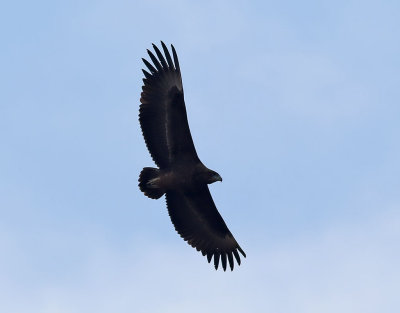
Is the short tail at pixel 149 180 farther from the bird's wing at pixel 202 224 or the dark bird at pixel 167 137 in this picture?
the bird's wing at pixel 202 224

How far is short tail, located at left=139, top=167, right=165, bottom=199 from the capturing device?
2275 centimetres

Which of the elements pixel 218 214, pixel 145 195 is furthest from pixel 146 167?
pixel 218 214

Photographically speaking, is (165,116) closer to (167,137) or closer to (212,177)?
(167,137)

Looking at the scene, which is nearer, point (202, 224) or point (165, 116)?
point (165, 116)

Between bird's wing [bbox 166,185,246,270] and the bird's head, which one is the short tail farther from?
the bird's head

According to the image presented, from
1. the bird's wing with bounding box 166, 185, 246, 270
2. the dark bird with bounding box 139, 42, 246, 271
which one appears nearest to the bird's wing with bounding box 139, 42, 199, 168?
the dark bird with bounding box 139, 42, 246, 271

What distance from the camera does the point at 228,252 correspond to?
2427 centimetres

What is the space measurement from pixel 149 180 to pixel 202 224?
1.86 metres

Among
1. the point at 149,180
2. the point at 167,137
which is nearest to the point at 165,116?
the point at 167,137

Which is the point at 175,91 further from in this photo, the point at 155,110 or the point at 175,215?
the point at 175,215

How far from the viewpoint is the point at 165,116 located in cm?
2272

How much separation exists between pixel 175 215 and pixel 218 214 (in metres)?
0.94

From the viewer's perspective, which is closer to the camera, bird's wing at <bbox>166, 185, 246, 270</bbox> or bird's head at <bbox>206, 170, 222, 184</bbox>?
bird's head at <bbox>206, 170, 222, 184</bbox>

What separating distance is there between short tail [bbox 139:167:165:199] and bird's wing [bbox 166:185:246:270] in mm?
618
